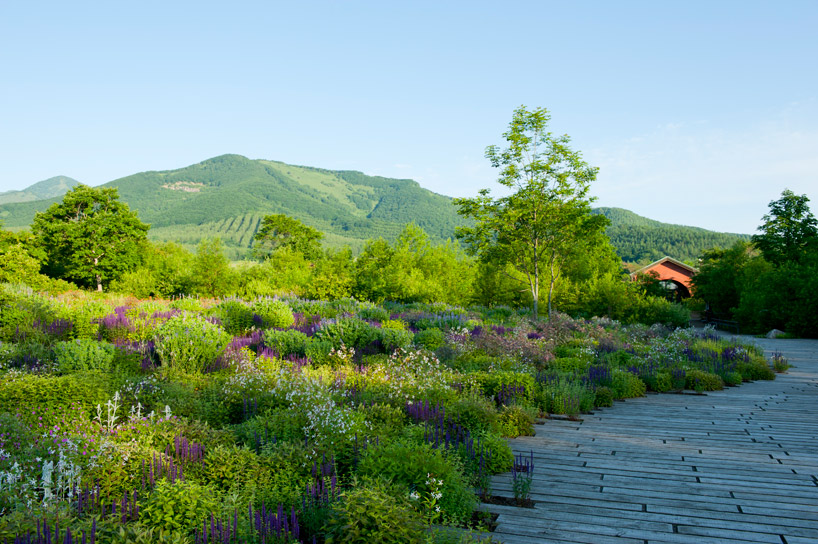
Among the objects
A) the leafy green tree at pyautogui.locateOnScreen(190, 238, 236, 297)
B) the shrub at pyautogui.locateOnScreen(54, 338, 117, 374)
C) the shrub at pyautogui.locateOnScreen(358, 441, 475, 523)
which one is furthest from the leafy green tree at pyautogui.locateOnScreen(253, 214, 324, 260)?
the shrub at pyautogui.locateOnScreen(358, 441, 475, 523)

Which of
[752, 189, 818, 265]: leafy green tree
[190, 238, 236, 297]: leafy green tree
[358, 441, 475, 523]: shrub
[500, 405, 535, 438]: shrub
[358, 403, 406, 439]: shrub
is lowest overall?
[190, 238, 236, 297]: leafy green tree

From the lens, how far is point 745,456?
505 centimetres

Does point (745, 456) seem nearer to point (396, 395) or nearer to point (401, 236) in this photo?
point (396, 395)

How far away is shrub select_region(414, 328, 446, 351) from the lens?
1098 cm

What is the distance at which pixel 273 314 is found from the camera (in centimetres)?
1293

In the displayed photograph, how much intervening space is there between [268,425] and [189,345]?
13.4ft

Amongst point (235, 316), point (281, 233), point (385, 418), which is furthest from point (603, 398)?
point (281, 233)

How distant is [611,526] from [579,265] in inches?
1202

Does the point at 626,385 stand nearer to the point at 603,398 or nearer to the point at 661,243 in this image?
the point at 603,398

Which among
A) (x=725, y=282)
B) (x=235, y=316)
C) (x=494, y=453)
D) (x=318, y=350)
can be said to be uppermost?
(x=494, y=453)

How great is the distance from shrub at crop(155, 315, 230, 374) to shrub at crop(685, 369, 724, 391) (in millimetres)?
8299

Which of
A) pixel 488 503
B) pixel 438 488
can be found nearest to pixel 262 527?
pixel 438 488

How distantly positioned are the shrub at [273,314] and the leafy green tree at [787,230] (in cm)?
3735

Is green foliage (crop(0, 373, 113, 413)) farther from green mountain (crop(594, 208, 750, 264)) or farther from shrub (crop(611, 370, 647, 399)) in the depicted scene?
green mountain (crop(594, 208, 750, 264))
